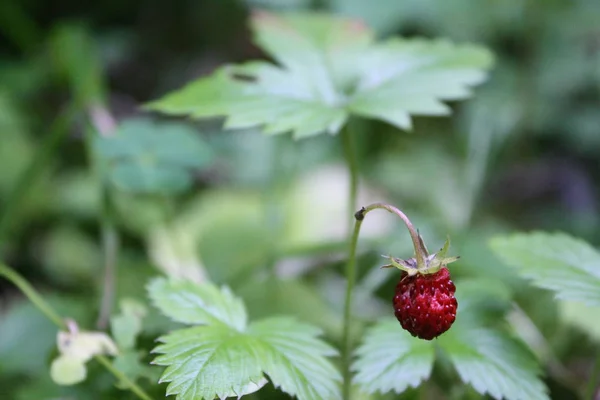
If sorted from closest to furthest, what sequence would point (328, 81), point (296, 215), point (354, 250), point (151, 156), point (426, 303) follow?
1. point (426, 303)
2. point (354, 250)
3. point (328, 81)
4. point (151, 156)
5. point (296, 215)

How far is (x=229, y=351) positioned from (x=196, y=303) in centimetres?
14

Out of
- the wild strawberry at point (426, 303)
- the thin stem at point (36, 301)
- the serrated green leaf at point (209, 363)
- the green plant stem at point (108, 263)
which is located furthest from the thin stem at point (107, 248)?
the wild strawberry at point (426, 303)

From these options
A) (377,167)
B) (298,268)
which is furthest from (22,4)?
(298,268)

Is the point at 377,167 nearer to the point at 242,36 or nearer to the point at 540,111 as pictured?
the point at 540,111

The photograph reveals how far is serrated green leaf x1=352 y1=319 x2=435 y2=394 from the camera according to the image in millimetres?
926

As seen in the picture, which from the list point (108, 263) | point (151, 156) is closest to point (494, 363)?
point (108, 263)

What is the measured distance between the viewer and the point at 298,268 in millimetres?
1828

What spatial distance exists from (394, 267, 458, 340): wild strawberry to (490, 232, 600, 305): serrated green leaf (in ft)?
0.71

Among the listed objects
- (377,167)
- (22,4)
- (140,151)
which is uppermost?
(22,4)

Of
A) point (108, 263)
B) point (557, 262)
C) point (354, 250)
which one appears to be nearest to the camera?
point (354, 250)

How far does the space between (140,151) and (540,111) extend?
1697 millimetres

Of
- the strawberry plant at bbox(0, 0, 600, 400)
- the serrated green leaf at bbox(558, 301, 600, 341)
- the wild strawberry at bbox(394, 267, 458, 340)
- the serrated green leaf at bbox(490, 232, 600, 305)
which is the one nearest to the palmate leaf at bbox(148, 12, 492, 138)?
the strawberry plant at bbox(0, 0, 600, 400)

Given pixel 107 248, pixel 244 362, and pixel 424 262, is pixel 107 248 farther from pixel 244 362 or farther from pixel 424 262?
pixel 424 262

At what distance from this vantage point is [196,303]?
3.24 feet
